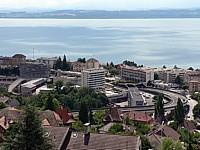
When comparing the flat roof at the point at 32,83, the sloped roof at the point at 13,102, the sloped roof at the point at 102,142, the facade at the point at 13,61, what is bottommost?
the sloped roof at the point at 13,102

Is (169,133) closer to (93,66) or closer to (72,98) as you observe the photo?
(72,98)

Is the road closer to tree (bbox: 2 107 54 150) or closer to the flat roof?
the flat roof

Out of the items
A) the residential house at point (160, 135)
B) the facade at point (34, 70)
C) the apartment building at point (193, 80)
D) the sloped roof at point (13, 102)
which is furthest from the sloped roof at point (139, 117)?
the facade at point (34, 70)

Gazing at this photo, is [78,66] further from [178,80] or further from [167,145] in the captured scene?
[167,145]

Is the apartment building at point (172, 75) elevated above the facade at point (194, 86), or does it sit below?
above

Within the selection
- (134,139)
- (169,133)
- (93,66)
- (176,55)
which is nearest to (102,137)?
(134,139)

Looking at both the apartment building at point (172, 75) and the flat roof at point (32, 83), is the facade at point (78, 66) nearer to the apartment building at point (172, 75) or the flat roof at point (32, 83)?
the flat roof at point (32, 83)

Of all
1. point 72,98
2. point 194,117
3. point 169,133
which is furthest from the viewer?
point 72,98
